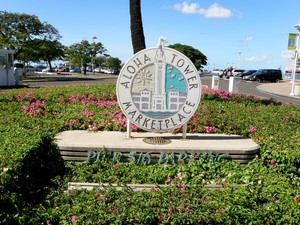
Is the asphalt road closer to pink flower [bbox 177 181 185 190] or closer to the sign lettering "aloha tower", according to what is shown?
the sign lettering "aloha tower"

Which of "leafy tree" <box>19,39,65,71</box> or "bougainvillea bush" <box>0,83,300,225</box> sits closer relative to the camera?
"bougainvillea bush" <box>0,83,300,225</box>

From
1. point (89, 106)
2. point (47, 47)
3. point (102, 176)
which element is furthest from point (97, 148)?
point (47, 47)

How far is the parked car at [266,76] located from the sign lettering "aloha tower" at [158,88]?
34.7 m

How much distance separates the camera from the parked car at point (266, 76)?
37438mm

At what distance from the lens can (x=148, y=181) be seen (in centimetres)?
398

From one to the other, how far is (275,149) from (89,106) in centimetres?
456

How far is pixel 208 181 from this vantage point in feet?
13.2

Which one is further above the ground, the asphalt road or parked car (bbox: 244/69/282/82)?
parked car (bbox: 244/69/282/82)

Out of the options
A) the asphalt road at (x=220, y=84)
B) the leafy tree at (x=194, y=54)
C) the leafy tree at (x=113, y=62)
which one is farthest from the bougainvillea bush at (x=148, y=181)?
the leafy tree at (x=194, y=54)

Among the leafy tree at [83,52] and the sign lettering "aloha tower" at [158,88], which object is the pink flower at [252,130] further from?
the leafy tree at [83,52]

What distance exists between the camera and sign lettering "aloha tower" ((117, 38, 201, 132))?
477 centimetres

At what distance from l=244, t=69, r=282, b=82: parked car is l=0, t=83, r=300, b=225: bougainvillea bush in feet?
108

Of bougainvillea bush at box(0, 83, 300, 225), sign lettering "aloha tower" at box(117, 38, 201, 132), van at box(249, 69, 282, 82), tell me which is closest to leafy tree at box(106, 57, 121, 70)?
van at box(249, 69, 282, 82)

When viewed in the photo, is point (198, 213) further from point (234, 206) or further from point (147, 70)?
point (147, 70)
